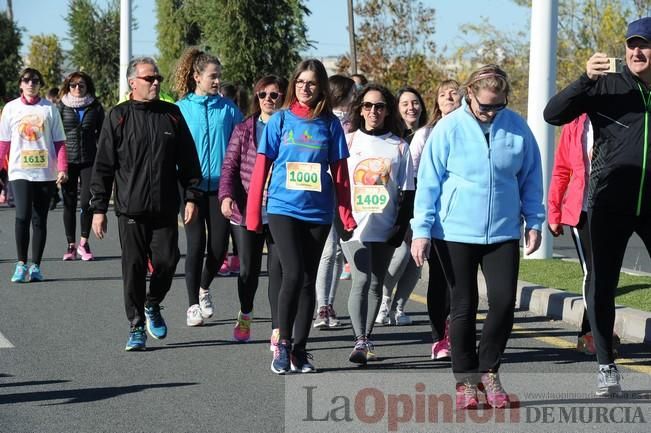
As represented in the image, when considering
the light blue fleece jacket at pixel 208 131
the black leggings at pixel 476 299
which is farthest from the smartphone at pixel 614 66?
the light blue fleece jacket at pixel 208 131

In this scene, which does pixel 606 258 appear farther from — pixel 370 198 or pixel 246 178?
pixel 246 178

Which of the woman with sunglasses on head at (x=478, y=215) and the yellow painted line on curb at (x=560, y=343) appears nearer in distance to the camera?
the woman with sunglasses on head at (x=478, y=215)

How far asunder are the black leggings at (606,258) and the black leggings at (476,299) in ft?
2.17

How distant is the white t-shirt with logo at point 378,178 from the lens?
8758mm

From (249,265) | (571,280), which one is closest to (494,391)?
(249,265)

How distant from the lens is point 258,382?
306 inches

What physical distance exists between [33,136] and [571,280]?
17.5 ft

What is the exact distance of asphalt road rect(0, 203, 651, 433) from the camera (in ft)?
22.1

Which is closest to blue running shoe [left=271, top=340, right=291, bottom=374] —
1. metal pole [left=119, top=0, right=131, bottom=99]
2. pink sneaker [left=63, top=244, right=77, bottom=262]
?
pink sneaker [left=63, top=244, right=77, bottom=262]

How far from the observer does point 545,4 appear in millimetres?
13688

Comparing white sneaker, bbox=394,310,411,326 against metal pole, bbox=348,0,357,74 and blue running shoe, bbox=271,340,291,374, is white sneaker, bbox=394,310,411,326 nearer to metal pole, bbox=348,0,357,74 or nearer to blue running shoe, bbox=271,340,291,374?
blue running shoe, bbox=271,340,291,374

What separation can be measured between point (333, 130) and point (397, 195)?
2.95 ft

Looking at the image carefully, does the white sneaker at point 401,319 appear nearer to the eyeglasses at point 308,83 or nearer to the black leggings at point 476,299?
the eyeglasses at point 308,83

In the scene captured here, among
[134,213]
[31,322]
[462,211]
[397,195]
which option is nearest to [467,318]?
[462,211]
